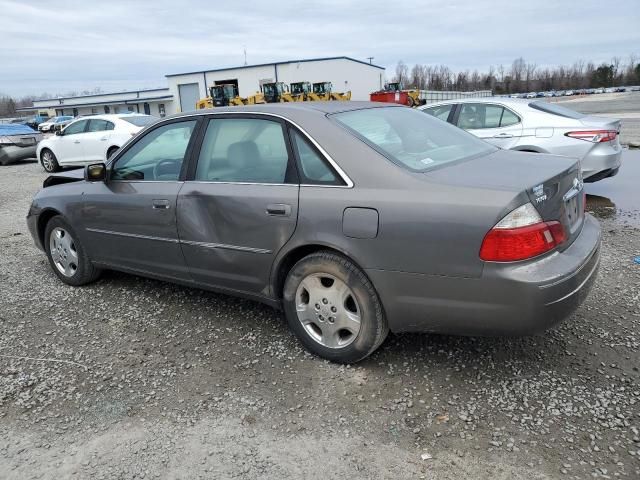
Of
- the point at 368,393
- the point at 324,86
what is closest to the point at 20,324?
the point at 368,393

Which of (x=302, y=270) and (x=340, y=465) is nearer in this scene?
(x=340, y=465)

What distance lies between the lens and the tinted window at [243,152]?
340cm

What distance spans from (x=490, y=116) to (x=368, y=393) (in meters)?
5.82

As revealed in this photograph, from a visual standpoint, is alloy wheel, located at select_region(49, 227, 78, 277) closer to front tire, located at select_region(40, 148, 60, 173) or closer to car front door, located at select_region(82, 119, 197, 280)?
car front door, located at select_region(82, 119, 197, 280)

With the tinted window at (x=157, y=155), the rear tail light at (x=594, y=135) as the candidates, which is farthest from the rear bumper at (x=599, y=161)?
the tinted window at (x=157, y=155)

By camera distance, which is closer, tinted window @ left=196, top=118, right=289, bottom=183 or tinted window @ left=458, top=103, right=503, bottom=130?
tinted window @ left=196, top=118, right=289, bottom=183

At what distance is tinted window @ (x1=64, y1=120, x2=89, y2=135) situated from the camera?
13.3 metres

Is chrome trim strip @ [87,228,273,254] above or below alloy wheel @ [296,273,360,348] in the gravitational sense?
above

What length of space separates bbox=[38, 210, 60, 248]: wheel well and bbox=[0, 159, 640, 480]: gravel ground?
3.42 feet

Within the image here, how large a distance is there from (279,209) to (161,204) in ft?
3.60

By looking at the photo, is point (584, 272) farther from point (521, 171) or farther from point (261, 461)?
point (261, 461)

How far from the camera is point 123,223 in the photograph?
13.7 feet

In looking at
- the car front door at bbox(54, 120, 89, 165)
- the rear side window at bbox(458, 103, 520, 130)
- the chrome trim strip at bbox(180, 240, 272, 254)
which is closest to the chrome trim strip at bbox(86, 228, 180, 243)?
the chrome trim strip at bbox(180, 240, 272, 254)

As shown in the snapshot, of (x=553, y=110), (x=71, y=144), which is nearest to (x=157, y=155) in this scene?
(x=553, y=110)
